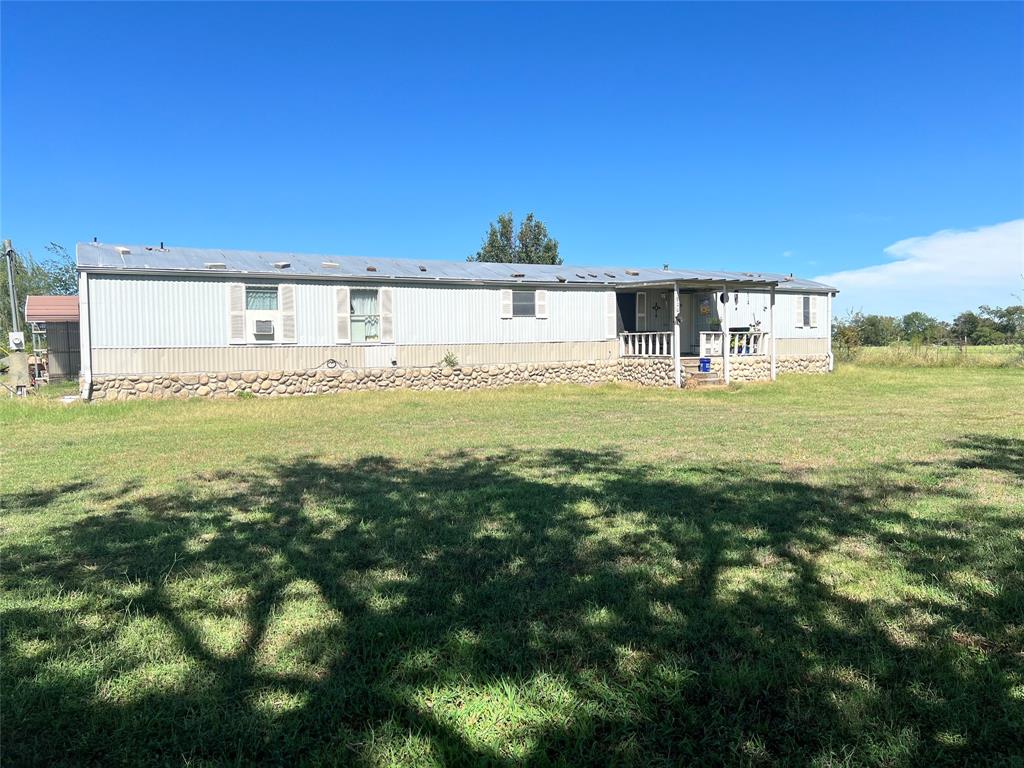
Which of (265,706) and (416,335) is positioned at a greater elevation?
(416,335)

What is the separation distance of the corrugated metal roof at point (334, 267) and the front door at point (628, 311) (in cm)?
60

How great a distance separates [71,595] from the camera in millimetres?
3176

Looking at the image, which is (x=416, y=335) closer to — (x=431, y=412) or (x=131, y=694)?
(x=431, y=412)

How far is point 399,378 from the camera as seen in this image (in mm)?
16641

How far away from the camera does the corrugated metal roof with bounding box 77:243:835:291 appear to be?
1420cm

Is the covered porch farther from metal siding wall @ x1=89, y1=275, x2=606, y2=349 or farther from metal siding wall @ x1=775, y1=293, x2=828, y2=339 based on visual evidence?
metal siding wall @ x1=89, y1=275, x2=606, y2=349

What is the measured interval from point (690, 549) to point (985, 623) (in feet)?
4.57

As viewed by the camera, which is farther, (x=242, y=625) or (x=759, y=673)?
(x=242, y=625)

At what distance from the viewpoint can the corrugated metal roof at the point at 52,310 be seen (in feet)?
59.1

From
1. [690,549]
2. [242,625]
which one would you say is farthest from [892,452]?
[242,625]

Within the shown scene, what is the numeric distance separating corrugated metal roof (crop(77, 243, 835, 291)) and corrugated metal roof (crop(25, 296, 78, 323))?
14.2 ft

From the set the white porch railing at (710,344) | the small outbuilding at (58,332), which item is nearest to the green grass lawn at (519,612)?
the white porch railing at (710,344)

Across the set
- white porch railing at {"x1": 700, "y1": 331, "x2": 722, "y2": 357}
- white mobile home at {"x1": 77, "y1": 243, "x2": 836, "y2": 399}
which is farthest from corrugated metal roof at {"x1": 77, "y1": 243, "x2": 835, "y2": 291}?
white porch railing at {"x1": 700, "y1": 331, "x2": 722, "y2": 357}

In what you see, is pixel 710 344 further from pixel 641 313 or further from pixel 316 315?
pixel 316 315
